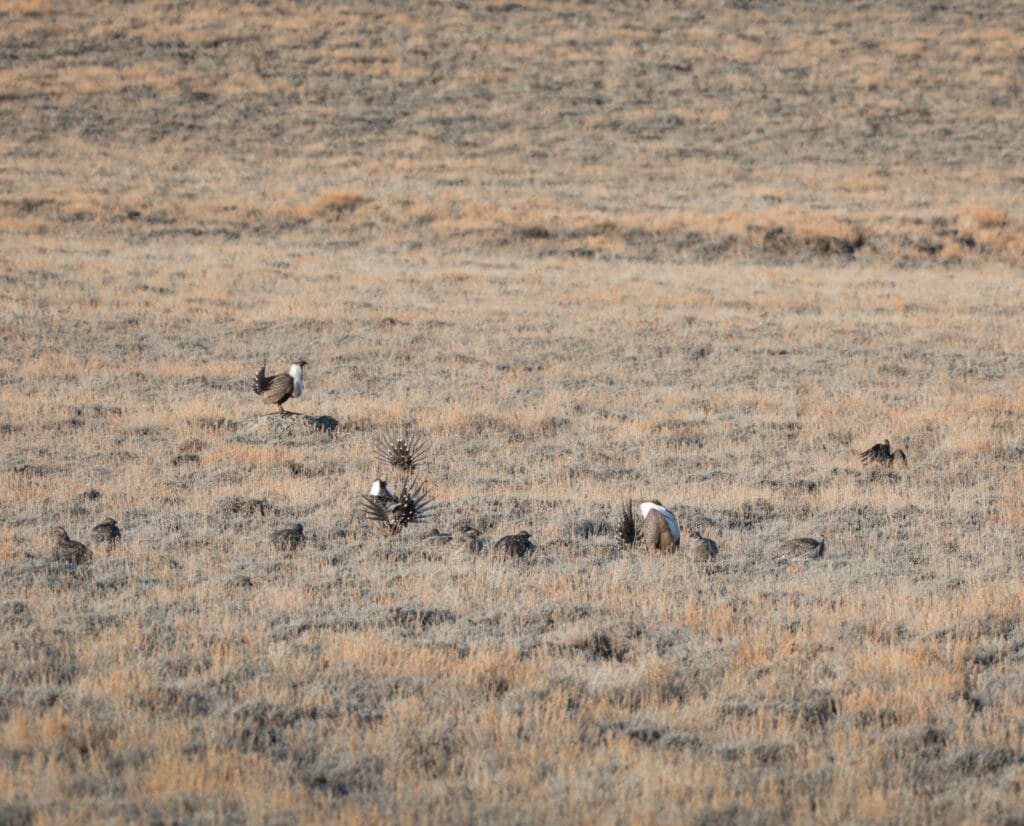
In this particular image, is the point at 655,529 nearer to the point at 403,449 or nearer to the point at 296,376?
the point at 403,449

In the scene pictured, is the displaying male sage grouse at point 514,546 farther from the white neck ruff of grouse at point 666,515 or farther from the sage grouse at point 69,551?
the sage grouse at point 69,551

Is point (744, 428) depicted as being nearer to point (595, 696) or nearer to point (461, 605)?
point (461, 605)

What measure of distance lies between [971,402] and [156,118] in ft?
109

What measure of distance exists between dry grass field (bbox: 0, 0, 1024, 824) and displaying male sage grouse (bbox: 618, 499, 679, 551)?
151 mm

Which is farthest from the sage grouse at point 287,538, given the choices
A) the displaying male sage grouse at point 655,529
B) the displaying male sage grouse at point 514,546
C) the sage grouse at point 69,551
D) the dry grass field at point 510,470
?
the displaying male sage grouse at point 655,529

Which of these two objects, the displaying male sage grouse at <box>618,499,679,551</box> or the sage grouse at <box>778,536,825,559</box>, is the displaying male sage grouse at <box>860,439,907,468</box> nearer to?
the sage grouse at <box>778,536,825,559</box>

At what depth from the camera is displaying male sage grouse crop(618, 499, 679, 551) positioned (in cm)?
897

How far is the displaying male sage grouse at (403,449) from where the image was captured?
1090cm

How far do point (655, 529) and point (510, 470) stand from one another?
3.31m

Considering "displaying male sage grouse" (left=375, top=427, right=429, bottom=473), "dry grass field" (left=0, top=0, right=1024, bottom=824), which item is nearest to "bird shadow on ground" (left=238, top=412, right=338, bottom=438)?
"dry grass field" (left=0, top=0, right=1024, bottom=824)

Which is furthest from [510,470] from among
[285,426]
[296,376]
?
[285,426]

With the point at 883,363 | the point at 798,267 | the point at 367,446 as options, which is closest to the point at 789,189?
the point at 798,267

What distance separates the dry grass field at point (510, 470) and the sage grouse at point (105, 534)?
0.21 ft

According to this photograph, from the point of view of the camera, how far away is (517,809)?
4.97 metres
